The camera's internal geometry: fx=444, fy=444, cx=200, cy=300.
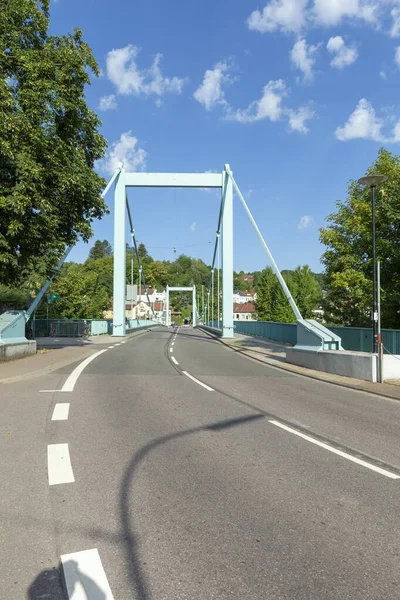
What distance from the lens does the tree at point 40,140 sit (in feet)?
45.0

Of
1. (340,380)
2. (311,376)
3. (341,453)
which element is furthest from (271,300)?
(341,453)

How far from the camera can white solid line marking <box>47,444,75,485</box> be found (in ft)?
14.1

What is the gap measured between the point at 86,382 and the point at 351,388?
6549 millimetres

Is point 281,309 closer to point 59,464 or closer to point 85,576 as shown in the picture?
point 59,464

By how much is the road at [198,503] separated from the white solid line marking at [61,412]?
9 cm

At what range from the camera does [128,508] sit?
3654 mm

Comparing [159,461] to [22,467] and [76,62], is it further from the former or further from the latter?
[76,62]

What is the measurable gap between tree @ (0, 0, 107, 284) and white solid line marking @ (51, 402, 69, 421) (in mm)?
7723

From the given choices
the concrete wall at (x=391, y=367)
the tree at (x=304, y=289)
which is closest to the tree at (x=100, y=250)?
the tree at (x=304, y=289)

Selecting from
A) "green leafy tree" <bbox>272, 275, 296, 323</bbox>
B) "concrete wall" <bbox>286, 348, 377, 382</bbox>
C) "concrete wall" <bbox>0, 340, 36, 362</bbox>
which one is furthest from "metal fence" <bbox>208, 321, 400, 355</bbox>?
"green leafy tree" <bbox>272, 275, 296, 323</bbox>

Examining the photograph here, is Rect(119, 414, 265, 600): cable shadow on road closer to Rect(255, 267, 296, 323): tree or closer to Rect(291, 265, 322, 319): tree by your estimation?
Rect(291, 265, 322, 319): tree

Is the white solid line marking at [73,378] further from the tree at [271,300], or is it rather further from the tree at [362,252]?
the tree at [271,300]

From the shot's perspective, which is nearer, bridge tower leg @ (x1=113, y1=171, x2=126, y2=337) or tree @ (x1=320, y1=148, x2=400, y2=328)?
tree @ (x1=320, y1=148, x2=400, y2=328)

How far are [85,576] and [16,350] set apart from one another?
47.8 feet
